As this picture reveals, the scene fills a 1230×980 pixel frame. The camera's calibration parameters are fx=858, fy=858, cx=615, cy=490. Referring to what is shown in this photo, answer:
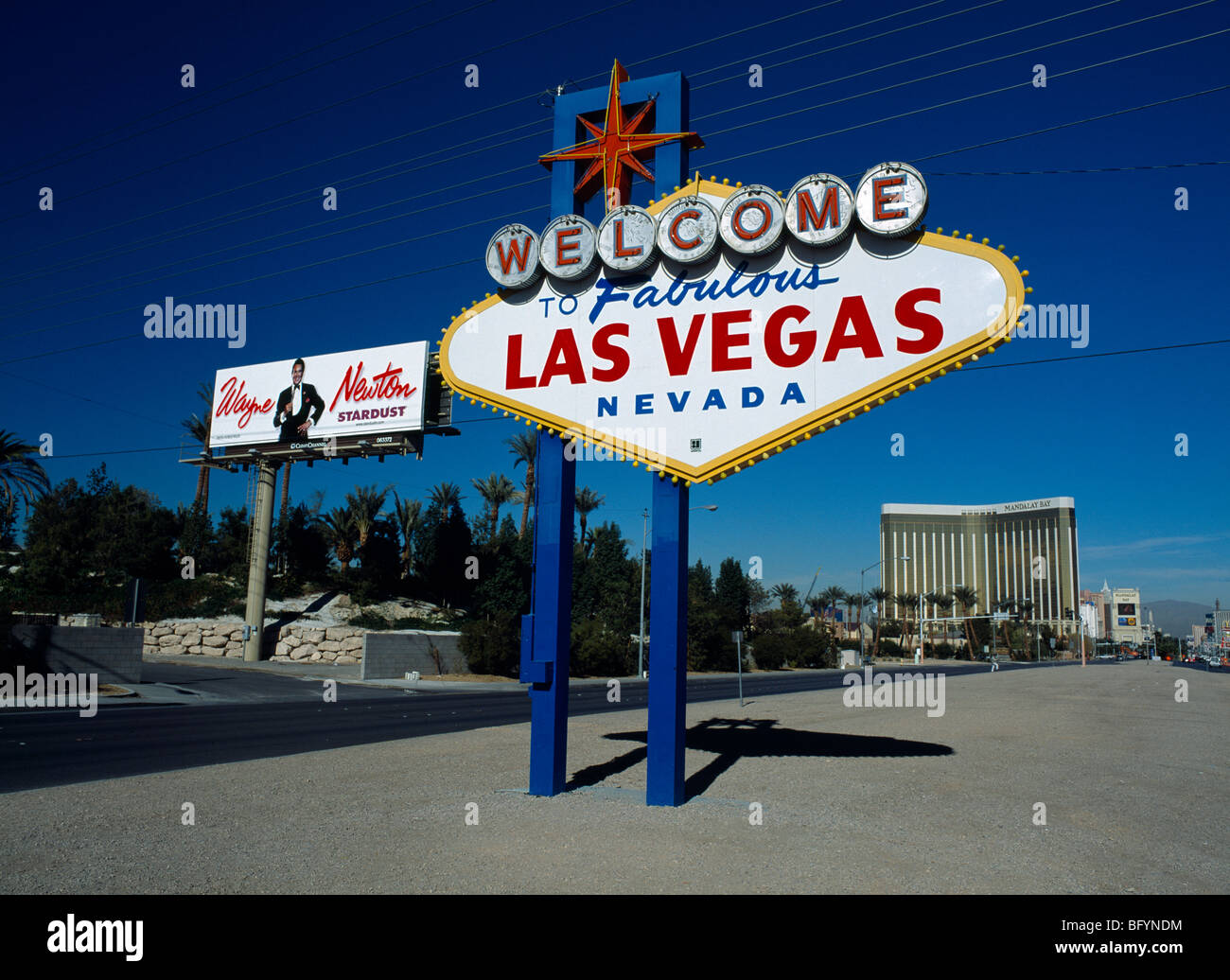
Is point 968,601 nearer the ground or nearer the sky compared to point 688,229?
nearer the ground

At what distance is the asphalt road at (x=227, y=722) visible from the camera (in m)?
12.6

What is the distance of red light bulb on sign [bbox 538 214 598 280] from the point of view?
10.6 metres

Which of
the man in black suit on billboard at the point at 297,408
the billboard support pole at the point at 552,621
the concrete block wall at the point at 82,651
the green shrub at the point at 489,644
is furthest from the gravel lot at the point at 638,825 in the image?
the man in black suit on billboard at the point at 297,408

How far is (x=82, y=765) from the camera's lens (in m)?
12.1

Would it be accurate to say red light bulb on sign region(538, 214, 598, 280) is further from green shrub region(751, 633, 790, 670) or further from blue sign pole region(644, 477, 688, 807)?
green shrub region(751, 633, 790, 670)

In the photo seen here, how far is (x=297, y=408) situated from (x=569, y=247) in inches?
1334

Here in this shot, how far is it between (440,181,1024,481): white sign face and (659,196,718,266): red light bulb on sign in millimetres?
26

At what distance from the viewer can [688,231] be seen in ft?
32.9

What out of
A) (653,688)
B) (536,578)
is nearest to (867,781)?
(653,688)

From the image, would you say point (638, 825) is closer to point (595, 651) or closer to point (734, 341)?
point (734, 341)

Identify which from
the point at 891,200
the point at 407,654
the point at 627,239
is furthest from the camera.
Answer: the point at 407,654

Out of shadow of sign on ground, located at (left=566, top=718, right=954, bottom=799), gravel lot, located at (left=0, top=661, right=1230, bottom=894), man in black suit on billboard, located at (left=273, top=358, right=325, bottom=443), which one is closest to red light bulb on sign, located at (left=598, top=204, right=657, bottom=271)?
gravel lot, located at (left=0, top=661, right=1230, bottom=894)

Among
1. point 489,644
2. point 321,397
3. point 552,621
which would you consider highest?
point 321,397

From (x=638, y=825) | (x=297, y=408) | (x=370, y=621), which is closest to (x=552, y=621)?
(x=638, y=825)
